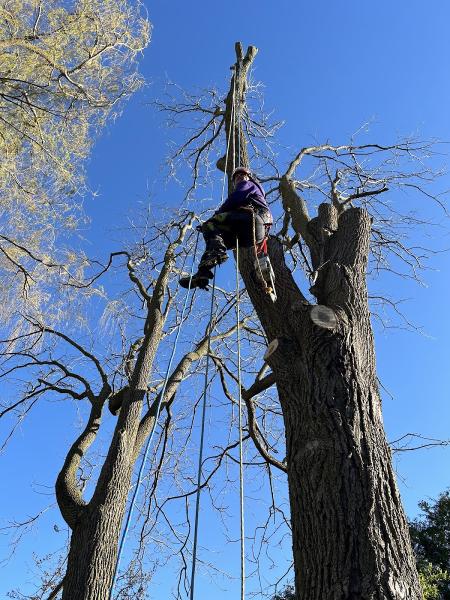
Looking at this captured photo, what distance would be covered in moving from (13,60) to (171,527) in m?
4.76

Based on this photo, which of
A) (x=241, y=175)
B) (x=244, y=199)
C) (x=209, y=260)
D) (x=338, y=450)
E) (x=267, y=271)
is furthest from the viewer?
(x=241, y=175)

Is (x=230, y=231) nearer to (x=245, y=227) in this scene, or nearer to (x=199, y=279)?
(x=245, y=227)

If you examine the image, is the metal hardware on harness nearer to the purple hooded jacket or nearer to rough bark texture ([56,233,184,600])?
the purple hooded jacket

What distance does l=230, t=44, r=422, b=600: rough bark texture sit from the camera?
203 cm

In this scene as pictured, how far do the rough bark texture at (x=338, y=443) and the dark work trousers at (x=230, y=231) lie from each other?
0.35m

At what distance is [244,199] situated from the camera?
13.1 ft

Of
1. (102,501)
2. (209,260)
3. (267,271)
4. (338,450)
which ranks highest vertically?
(209,260)

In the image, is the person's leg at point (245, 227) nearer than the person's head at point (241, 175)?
Yes

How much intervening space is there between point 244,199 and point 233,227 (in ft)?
0.82

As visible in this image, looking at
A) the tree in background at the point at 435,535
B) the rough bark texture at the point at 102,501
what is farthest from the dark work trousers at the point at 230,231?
the tree in background at the point at 435,535

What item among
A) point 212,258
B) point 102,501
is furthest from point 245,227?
point 102,501

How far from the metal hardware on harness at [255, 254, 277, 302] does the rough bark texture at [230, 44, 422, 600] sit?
0.17ft

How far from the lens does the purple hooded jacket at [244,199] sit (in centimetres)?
399

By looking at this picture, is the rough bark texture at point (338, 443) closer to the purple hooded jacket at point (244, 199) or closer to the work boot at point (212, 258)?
the work boot at point (212, 258)
